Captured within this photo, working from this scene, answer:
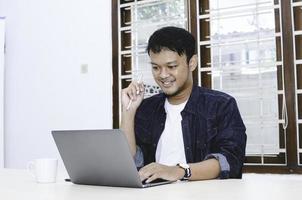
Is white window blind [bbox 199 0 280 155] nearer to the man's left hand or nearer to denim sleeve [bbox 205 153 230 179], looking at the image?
denim sleeve [bbox 205 153 230 179]

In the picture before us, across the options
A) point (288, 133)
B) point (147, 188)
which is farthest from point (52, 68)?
point (147, 188)

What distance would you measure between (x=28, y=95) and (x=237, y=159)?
277 cm

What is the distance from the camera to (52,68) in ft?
12.6

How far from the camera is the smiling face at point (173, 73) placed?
6.25ft

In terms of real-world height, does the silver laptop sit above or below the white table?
above


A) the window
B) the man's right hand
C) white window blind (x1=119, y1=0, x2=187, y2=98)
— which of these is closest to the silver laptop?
the man's right hand

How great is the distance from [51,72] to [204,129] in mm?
2329

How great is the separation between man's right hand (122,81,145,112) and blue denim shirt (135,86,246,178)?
5 centimetres

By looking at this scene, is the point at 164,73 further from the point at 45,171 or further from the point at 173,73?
the point at 45,171

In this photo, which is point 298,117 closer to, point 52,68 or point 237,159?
point 237,159

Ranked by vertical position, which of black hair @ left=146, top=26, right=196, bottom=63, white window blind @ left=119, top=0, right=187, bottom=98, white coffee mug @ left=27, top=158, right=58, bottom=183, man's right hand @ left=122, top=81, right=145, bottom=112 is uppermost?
white window blind @ left=119, top=0, right=187, bottom=98

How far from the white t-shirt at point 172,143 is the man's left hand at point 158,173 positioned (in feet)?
1.60

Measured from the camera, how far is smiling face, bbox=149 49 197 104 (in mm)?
1906

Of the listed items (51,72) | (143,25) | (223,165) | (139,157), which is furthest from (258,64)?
(51,72)
